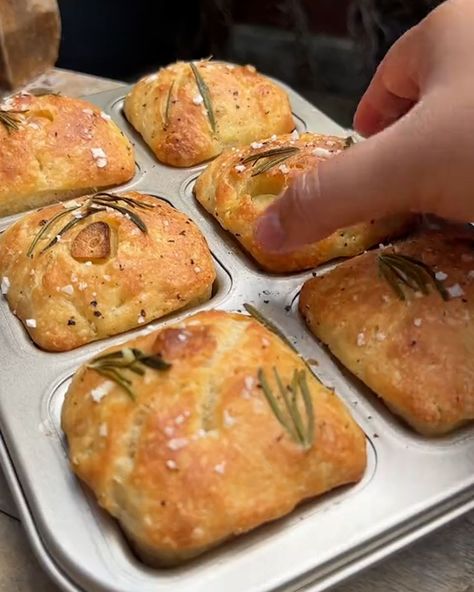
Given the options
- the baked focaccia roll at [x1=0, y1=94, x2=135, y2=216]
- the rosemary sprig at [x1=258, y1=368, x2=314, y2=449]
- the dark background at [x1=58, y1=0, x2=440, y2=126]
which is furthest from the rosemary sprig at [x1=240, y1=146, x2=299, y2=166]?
the dark background at [x1=58, y1=0, x2=440, y2=126]

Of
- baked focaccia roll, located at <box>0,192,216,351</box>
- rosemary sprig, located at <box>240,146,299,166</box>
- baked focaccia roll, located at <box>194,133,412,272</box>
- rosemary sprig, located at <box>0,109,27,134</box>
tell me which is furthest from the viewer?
rosemary sprig, located at <box>0,109,27,134</box>

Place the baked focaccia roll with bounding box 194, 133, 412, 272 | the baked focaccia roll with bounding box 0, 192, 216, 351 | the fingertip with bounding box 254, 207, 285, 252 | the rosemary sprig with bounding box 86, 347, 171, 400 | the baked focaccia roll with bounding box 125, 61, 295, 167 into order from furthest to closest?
the baked focaccia roll with bounding box 125, 61, 295, 167 → the baked focaccia roll with bounding box 194, 133, 412, 272 → the baked focaccia roll with bounding box 0, 192, 216, 351 → the fingertip with bounding box 254, 207, 285, 252 → the rosemary sprig with bounding box 86, 347, 171, 400

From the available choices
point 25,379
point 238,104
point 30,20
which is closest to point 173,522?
point 25,379

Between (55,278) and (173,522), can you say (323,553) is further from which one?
(55,278)

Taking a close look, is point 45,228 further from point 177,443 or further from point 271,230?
point 177,443

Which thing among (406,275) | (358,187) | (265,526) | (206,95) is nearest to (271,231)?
(358,187)

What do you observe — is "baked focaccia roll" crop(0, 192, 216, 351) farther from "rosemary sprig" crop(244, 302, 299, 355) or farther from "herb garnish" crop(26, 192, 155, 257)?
"rosemary sprig" crop(244, 302, 299, 355)
